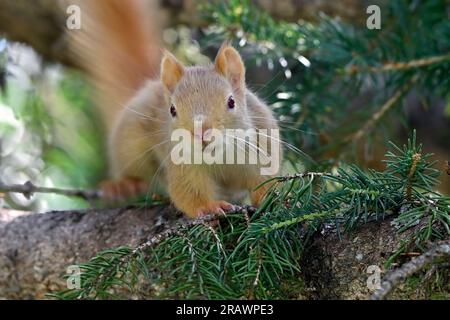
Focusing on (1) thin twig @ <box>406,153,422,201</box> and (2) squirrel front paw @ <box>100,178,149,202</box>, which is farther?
(2) squirrel front paw @ <box>100,178,149,202</box>

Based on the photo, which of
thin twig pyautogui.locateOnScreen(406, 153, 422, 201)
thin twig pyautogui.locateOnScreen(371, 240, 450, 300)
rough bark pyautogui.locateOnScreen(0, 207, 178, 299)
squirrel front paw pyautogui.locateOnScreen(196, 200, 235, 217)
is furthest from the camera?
rough bark pyautogui.locateOnScreen(0, 207, 178, 299)

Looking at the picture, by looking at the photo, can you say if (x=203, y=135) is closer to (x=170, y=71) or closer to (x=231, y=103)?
(x=231, y=103)

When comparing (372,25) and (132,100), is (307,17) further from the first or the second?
(132,100)

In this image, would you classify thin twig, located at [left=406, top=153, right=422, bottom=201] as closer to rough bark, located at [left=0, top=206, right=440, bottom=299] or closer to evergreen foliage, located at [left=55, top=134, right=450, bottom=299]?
evergreen foliage, located at [left=55, top=134, right=450, bottom=299]

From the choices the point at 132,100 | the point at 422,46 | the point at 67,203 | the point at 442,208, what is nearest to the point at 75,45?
the point at 132,100

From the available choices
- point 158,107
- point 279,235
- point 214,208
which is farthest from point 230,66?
point 279,235

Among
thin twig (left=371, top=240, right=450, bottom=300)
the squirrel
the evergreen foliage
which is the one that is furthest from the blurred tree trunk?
thin twig (left=371, top=240, right=450, bottom=300)
